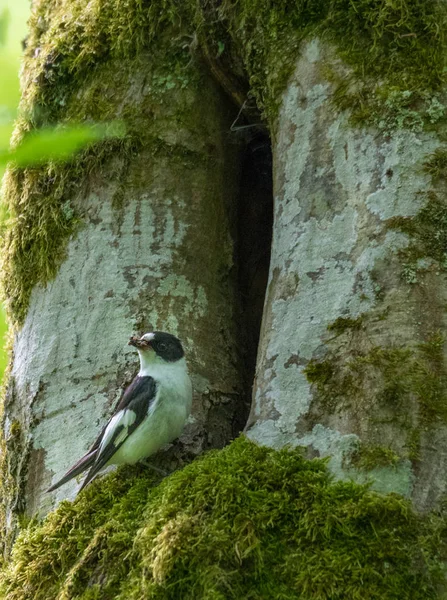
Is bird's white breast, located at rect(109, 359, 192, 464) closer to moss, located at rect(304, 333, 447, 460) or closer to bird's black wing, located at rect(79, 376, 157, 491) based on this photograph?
bird's black wing, located at rect(79, 376, 157, 491)

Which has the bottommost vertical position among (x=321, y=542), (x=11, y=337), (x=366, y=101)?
(x=321, y=542)

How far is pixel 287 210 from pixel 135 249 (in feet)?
2.70

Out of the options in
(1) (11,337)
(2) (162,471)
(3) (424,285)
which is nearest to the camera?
(3) (424,285)

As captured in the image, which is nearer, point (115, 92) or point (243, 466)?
point (243, 466)

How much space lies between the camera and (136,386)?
355 cm

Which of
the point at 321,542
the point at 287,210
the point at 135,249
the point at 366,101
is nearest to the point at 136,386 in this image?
the point at 135,249

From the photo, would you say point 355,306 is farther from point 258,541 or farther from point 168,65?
point 168,65

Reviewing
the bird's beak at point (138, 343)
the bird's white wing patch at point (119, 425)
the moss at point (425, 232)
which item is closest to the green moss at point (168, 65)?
the moss at point (425, 232)

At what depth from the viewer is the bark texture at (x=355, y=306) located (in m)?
2.73

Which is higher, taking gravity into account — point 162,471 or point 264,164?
point 264,164

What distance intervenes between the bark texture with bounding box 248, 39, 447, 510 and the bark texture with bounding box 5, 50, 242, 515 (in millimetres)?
589

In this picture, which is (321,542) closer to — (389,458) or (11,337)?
(389,458)

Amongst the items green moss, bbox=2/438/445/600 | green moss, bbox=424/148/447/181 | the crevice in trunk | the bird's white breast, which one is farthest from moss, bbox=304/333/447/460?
the crevice in trunk

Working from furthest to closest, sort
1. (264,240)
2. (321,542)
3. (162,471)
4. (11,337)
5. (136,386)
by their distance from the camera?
(264,240) → (11,337) → (136,386) → (162,471) → (321,542)
